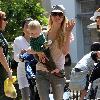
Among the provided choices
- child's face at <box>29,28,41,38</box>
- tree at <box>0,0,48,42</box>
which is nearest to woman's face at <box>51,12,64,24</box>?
child's face at <box>29,28,41,38</box>

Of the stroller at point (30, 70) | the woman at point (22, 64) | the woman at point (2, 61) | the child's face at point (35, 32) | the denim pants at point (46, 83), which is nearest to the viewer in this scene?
the denim pants at point (46, 83)

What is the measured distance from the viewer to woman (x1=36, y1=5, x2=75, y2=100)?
654cm

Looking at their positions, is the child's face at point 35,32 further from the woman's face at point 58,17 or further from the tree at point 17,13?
the tree at point 17,13

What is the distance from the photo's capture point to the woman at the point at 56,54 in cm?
654

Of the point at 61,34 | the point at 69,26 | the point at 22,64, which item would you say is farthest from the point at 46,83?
the point at 22,64

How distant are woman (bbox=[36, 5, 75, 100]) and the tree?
5.45m

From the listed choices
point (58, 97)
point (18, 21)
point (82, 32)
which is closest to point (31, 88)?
point (58, 97)

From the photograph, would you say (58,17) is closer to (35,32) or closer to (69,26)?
(69,26)

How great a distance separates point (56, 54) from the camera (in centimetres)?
659

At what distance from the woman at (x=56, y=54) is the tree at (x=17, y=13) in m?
5.45

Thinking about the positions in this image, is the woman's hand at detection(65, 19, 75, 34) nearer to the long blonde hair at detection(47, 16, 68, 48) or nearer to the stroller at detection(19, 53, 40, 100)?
the long blonde hair at detection(47, 16, 68, 48)

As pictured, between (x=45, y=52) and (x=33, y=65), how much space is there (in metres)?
1.27

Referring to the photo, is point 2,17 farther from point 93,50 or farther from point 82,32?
point 82,32

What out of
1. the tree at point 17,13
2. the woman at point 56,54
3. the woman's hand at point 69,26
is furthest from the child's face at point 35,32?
the tree at point 17,13
